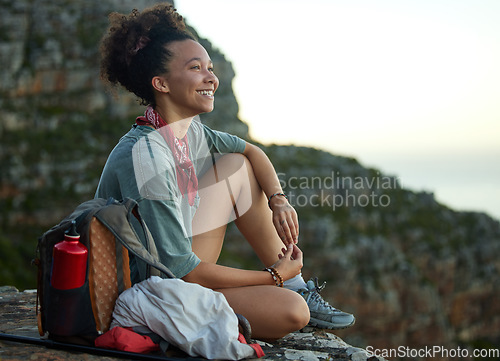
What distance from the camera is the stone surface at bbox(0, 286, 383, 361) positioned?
2490mm

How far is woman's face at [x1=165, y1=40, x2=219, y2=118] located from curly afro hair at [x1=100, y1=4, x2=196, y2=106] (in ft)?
0.17

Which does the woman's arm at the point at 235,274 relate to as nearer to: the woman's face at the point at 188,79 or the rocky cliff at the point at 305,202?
the woman's face at the point at 188,79

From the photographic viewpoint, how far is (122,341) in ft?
7.96

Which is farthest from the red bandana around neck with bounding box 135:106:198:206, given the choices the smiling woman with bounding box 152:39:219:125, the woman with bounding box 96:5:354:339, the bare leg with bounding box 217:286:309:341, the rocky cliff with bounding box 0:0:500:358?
the rocky cliff with bounding box 0:0:500:358

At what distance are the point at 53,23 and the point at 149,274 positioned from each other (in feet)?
112

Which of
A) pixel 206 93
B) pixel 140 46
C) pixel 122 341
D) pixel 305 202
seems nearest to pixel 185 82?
pixel 206 93

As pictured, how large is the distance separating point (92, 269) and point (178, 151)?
96 cm

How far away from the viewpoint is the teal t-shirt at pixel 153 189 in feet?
8.54

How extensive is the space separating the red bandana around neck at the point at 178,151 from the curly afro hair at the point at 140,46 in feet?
0.70

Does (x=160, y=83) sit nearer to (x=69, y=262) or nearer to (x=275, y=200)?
(x=275, y=200)

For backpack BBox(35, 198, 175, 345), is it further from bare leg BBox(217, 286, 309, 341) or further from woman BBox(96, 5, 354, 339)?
bare leg BBox(217, 286, 309, 341)

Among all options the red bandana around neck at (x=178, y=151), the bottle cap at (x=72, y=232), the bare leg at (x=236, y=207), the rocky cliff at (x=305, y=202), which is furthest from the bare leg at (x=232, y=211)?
the rocky cliff at (x=305, y=202)

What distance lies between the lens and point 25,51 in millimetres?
31469

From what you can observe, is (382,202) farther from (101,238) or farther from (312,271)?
(101,238)
